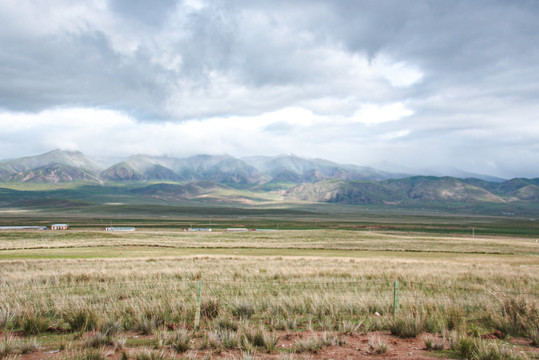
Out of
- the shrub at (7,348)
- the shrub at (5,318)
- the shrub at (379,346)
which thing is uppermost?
the shrub at (7,348)

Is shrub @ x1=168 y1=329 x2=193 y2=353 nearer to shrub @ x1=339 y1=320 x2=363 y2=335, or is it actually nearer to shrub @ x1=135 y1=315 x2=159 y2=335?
shrub @ x1=135 y1=315 x2=159 y2=335

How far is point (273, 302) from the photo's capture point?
12.3m

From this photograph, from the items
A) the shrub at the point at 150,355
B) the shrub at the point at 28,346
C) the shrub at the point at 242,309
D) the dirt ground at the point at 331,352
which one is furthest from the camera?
the shrub at the point at 242,309

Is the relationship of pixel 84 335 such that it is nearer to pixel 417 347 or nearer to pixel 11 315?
pixel 11 315

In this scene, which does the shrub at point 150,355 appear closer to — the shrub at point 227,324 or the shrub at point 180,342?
the shrub at point 180,342

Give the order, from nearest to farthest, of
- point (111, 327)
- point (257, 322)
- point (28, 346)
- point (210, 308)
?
point (28, 346) → point (111, 327) → point (257, 322) → point (210, 308)

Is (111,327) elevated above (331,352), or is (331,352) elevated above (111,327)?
(111,327)

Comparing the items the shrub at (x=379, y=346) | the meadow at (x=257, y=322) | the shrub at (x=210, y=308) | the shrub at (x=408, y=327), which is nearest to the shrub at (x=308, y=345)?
the meadow at (x=257, y=322)

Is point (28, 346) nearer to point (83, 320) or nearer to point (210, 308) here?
point (83, 320)

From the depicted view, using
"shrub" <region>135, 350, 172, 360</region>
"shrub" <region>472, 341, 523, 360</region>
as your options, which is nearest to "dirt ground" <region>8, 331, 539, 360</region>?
"shrub" <region>135, 350, 172, 360</region>

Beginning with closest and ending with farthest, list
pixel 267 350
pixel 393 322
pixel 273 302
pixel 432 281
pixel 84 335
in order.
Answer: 1. pixel 267 350
2. pixel 84 335
3. pixel 393 322
4. pixel 273 302
5. pixel 432 281

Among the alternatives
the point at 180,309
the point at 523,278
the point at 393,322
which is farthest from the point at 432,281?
the point at 180,309

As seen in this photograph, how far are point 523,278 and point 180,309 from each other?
1709cm

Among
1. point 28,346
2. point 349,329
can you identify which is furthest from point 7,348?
point 349,329
